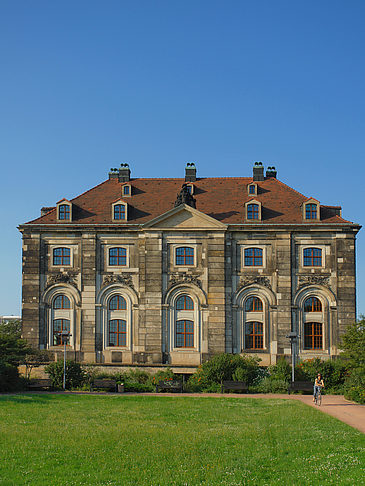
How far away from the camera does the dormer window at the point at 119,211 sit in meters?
41.6

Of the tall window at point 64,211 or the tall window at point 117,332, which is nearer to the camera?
the tall window at point 117,332

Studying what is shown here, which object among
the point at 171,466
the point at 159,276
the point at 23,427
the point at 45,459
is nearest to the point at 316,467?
the point at 171,466

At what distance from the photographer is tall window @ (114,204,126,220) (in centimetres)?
4169

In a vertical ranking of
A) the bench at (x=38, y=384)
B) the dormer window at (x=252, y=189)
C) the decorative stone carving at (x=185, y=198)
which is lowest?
the bench at (x=38, y=384)

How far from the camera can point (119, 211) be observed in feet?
137

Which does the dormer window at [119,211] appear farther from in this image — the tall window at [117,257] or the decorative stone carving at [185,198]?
the decorative stone carving at [185,198]

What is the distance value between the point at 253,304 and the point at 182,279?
5.59 m

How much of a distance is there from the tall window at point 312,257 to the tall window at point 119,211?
13965mm

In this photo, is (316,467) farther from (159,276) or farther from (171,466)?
(159,276)

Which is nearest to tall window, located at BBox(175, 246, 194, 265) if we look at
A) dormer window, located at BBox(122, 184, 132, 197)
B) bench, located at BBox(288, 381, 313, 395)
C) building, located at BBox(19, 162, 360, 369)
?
building, located at BBox(19, 162, 360, 369)

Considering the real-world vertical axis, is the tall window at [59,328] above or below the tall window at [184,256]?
below

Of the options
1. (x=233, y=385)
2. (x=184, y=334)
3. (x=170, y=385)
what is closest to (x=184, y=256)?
(x=184, y=334)

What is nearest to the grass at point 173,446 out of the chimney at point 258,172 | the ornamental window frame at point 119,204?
the ornamental window frame at point 119,204

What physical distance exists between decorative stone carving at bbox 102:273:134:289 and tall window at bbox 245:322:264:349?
9275mm
